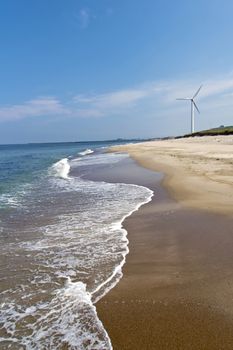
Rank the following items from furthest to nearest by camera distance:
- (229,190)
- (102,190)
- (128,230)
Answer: (102,190) → (229,190) → (128,230)

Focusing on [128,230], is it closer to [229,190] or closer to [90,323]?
[90,323]

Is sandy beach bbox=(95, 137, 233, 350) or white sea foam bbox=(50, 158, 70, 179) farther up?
sandy beach bbox=(95, 137, 233, 350)

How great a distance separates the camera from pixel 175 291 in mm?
5523

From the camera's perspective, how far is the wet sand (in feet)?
14.3

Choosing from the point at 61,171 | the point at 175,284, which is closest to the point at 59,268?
the point at 175,284

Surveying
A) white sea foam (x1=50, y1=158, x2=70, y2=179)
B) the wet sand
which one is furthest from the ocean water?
white sea foam (x1=50, y1=158, x2=70, y2=179)

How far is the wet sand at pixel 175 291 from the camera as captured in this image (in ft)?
14.3

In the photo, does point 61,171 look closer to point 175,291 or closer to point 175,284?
point 175,284

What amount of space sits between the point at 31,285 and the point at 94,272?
1.21m

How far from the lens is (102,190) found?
16859mm

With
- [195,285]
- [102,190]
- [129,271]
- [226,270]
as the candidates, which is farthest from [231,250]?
[102,190]

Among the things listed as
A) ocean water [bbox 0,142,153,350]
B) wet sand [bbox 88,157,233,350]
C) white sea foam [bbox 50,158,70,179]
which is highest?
wet sand [bbox 88,157,233,350]

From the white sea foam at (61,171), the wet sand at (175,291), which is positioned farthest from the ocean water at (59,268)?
the white sea foam at (61,171)

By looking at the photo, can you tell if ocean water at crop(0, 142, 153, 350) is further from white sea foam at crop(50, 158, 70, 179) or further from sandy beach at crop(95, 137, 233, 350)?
white sea foam at crop(50, 158, 70, 179)
